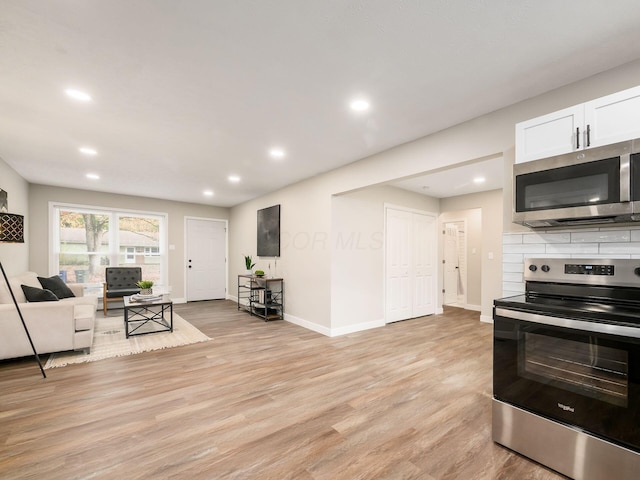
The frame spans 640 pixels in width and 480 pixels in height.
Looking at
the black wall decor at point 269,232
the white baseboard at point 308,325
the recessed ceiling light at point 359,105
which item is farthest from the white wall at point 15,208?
the recessed ceiling light at point 359,105

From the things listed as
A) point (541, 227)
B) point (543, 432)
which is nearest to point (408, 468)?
point (543, 432)

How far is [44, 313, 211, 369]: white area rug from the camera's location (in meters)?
3.42

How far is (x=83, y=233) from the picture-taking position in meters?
6.27

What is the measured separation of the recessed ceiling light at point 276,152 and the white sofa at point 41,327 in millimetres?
2977

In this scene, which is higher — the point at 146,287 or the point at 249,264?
the point at 249,264

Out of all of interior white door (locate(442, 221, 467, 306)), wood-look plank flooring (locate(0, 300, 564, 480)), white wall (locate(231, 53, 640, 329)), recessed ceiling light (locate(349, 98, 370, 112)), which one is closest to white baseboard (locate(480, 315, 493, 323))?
white wall (locate(231, 53, 640, 329))

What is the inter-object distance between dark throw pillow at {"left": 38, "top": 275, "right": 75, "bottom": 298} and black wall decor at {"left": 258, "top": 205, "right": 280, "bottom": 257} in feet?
10.9

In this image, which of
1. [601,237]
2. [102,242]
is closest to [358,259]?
[601,237]

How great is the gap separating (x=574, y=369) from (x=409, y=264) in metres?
4.03

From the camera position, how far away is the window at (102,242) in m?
6.05

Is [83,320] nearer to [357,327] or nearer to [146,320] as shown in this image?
[146,320]

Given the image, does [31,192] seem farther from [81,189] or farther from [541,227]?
[541,227]

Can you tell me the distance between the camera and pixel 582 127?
1794mm

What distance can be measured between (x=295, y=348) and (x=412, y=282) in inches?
112
